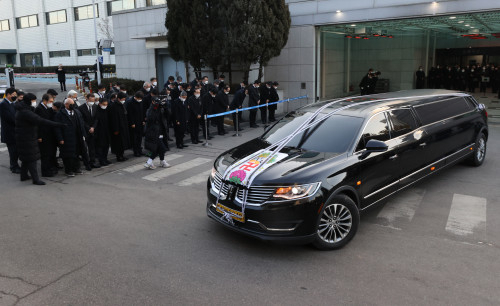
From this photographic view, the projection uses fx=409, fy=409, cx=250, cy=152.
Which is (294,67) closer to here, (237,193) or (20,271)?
(237,193)

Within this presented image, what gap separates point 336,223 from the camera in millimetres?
5336

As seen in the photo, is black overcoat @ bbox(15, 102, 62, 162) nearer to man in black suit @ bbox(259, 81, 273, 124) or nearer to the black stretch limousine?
the black stretch limousine

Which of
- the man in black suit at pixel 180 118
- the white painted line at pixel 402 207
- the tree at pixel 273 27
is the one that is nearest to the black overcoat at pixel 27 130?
the man in black suit at pixel 180 118

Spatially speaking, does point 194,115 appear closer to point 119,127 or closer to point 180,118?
point 180,118

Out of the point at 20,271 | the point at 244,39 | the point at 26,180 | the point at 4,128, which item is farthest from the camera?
the point at 244,39

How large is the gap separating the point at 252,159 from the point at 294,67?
1349 centimetres

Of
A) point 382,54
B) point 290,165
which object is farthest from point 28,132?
point 382,54

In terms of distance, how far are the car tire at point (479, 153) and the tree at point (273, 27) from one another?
9.15 metres

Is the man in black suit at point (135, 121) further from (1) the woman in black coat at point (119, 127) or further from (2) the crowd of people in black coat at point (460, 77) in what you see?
(2) the crowd of people in black coat at point (460, 77)

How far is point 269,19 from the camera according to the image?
626 inches

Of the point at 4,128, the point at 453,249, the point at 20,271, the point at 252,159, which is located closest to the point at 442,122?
the point at 453,249

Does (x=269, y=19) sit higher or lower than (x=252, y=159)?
higher

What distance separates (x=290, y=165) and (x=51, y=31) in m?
54.4

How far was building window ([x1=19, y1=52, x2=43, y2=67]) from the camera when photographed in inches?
2112
